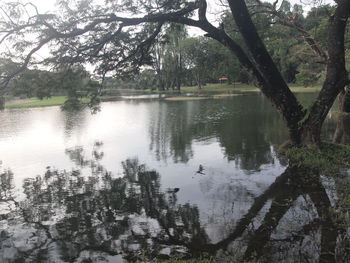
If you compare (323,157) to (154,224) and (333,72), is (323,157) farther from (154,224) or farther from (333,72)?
(154,224)

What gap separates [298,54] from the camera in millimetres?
19547

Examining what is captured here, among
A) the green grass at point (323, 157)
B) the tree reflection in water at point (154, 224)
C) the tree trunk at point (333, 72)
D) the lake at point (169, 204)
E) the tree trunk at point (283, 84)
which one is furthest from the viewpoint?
the tree trunk at point (283, 84)

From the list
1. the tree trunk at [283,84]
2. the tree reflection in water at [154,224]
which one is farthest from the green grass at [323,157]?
the tree reflection in water at [154,224]

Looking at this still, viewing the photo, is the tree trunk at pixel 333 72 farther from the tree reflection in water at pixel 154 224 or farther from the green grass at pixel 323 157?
the tree reflection in water at pixel 154 224

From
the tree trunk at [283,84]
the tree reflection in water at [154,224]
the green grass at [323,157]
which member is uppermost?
the tree trunk at [283,84]

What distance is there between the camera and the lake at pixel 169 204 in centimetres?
640

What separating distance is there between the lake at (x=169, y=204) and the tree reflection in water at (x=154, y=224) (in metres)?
0.02

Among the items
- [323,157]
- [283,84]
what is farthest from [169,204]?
[283,84]

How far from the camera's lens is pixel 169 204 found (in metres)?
8.77

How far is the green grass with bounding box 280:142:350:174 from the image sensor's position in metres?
10.5

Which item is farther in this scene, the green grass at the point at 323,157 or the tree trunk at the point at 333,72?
the tree trunk at the point at 333,72

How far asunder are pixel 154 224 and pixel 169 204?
1204 mm

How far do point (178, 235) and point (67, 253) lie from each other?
6.95ft

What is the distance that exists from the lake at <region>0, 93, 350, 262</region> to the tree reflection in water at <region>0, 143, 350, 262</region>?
0.9 inches
